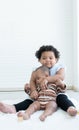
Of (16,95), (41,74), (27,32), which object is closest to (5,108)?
(41,74)

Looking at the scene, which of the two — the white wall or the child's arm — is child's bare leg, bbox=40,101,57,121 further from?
the white wall

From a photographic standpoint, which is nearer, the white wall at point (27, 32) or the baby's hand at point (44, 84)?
the baby's hand at point (44, 84)

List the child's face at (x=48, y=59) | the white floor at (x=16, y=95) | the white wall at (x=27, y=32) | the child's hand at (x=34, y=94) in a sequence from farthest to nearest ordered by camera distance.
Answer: the white wall at (x=27, y=32), the white floor at (x=16, y=95), the child's face at (x=48, y=59), the child's hand at (x=34, y=94)

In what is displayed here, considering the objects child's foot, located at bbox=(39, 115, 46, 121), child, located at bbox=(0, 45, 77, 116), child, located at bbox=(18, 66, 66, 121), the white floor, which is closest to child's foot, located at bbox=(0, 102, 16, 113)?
child, located at bbox=(0, 45, 77, 116)

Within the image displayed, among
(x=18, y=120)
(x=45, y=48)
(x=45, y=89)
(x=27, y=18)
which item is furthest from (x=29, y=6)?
(x=18, y=120)

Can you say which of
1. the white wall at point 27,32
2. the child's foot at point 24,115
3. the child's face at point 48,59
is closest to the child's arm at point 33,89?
the child's face at point 48,59

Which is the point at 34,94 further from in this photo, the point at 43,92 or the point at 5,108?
the point at 5,108

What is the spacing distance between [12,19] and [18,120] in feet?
5.98

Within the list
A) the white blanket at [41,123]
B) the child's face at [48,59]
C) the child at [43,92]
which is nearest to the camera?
the white blanket at [41,123]

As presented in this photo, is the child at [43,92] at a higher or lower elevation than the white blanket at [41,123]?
higher

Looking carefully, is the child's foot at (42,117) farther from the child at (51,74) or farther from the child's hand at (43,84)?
the child's hand at (43,84)

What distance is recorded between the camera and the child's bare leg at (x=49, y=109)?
4.73 feet

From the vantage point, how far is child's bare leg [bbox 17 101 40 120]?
4.74 ft

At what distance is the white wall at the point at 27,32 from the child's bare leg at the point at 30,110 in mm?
1525
